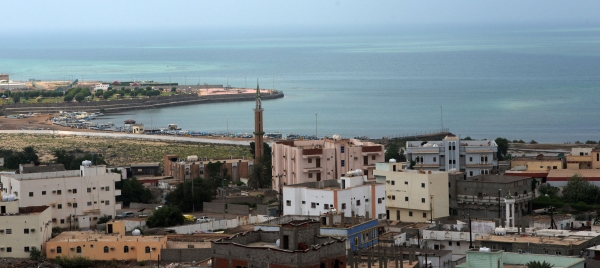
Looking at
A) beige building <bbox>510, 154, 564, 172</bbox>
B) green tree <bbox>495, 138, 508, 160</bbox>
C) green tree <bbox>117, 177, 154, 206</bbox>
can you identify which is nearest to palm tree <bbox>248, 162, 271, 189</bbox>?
green tree <bbox>117, 177, 154, 206</bbox>

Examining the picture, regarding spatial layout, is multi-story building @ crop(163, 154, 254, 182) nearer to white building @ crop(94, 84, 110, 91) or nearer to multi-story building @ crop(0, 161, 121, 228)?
multi-story building @ crop(0, 161, 121, 228)

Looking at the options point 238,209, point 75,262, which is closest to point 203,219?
point 238,209

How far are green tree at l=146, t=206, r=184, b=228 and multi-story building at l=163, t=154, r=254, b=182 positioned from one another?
10438 mm

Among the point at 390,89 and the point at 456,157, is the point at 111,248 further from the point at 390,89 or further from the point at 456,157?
the point at 390,89

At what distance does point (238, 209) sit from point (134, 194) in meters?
4.47

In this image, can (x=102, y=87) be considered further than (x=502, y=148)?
→ Yes

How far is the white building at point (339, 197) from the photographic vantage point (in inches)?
1225

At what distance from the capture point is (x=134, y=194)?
3878 centimetres

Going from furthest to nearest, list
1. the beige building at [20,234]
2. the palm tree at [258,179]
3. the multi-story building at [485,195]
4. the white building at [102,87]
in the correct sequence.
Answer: the white building at [102,87]
the palm tree at [258,179]
the multi-story building at [485,195]
the beige building at [20,234]

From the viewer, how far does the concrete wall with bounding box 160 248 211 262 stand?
27.1 m

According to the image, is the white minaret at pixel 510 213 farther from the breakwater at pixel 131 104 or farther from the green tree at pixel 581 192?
the breakwater at pixel 131 104

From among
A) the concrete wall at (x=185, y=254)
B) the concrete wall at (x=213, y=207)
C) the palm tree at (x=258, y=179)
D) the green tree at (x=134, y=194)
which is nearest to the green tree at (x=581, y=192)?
the concrete wall at (x=213, y=207)

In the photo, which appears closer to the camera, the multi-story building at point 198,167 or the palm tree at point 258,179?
the palm tree at point 258,179

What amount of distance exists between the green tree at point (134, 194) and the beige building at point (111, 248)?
33.0ft
